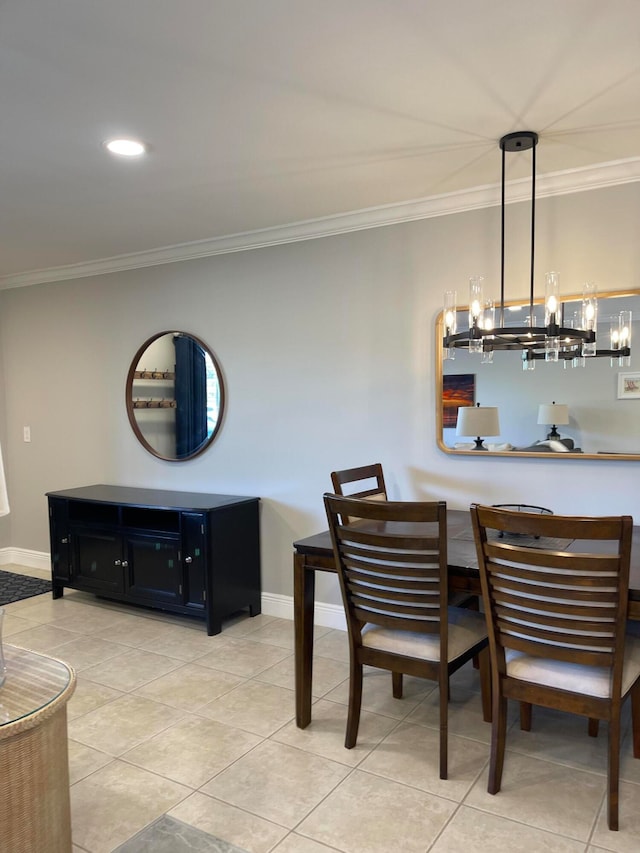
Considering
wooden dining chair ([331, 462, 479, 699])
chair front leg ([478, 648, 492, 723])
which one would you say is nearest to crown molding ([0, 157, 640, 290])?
wooden dining chair ([331, 462, 479, 699])

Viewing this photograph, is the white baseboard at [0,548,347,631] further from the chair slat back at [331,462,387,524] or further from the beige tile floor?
the chair slat back at [331,462,387,524]

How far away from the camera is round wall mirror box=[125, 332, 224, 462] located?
4074mm

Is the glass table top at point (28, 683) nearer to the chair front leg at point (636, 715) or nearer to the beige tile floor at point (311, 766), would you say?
the beige tile floor at point (311, 766)

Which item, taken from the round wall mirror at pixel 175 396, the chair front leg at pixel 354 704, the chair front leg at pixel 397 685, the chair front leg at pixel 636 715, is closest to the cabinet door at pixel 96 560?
the round wall mirror at pixel 175 396

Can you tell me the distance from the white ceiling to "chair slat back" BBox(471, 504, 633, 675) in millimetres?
1391

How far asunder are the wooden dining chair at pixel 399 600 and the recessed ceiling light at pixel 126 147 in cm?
158

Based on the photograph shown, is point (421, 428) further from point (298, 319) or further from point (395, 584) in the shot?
point (395, 584)

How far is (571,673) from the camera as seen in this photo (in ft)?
6.51

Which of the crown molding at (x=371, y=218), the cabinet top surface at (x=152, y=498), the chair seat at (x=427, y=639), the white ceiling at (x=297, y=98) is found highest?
the white ceiling at (x=297, y=98)

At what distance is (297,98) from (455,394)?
1644mm

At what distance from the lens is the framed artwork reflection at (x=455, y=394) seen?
316cm

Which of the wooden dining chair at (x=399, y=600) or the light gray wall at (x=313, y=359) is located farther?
the light gray wall at (x=313, y=359)

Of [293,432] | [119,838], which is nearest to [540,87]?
[293,432]

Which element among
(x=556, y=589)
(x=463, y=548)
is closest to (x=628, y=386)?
(x=463, y=548)
